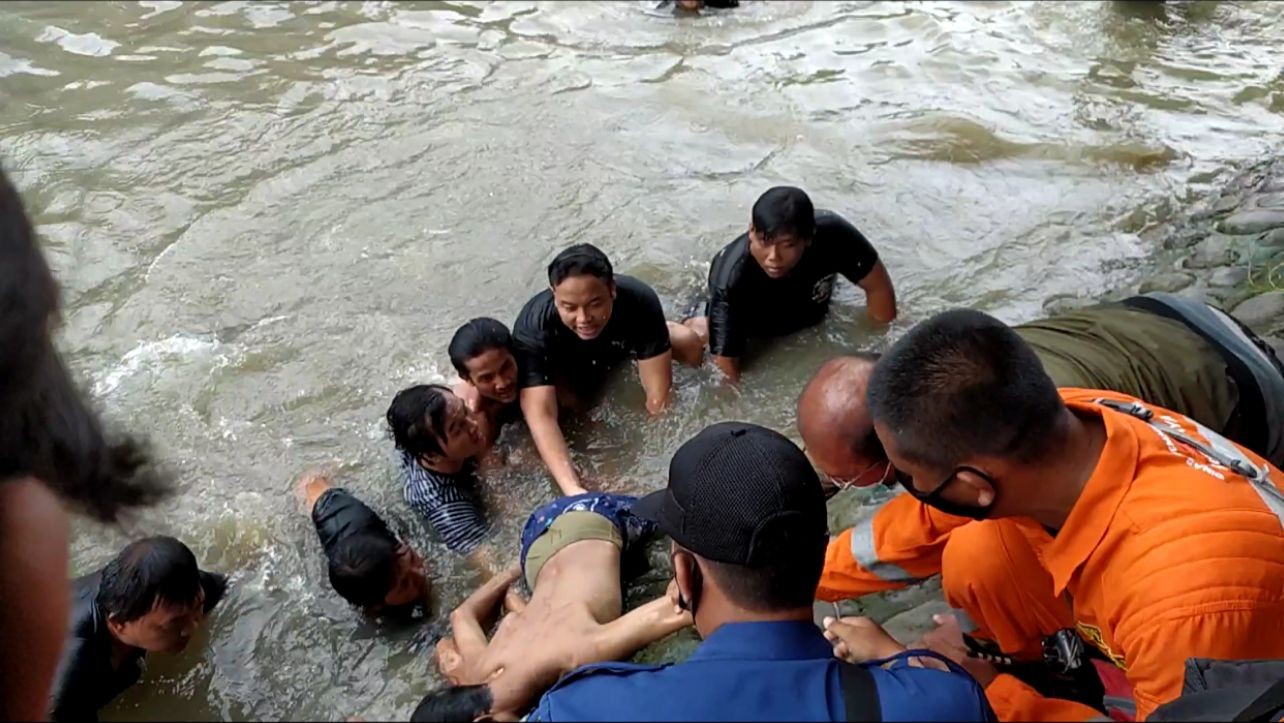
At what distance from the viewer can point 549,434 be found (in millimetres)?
4418

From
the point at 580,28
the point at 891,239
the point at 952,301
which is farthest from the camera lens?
the point at 580,28

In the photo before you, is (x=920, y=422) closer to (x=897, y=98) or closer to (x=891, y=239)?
(x=891, y=239)

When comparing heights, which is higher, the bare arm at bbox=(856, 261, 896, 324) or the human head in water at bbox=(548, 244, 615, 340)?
the human head in water at bbox=(548, 244, 615, 340)

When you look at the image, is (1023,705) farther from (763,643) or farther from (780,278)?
(780,278)

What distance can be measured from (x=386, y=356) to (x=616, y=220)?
1.82 m

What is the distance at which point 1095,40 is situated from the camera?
835 centimetres

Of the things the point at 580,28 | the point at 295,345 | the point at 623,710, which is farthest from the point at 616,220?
the point at 623,710

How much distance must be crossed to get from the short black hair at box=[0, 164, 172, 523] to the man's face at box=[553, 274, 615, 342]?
2857 mm

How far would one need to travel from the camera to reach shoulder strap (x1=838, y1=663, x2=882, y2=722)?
152 cm

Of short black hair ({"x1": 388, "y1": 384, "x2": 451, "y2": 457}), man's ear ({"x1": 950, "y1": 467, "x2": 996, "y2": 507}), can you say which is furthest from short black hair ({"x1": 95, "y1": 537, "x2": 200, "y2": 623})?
man's ear ({"x1": 950, "y1": 467, "x2": 996, "y2": 507})

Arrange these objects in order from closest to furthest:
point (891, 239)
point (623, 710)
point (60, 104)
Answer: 1. point (623, 710)
2. point (891, 239)
3. point (60, 104)

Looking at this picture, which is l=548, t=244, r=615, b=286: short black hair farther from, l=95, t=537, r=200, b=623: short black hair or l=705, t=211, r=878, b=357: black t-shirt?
l=95, t=537, r=200, b=623: short black hair

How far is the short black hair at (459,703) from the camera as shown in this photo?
1687 millimetres

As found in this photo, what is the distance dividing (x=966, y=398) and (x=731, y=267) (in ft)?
8.95
